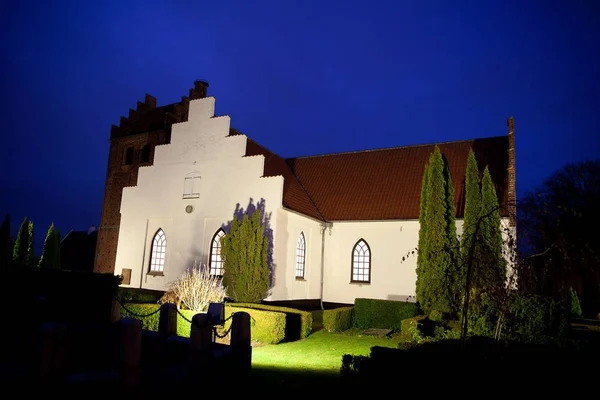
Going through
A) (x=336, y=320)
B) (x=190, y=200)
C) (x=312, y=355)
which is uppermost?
(x=190, y=200)

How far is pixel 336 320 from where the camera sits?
16.4m

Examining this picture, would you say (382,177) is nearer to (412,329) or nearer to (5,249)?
(412,329)

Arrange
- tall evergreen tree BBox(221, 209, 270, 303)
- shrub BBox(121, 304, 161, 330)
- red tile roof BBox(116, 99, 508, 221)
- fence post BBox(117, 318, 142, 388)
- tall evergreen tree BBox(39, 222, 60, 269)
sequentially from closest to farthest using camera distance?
fence post BBox(117, 318, 142, 388)
shrub BBox(121, 304, 161, 330)
tall evergreen tree BBox(221, 209, 270, 303)
red tile roof BBox(116, 99, 508, 221)
tall evergreen tree BBox(39, 222, 60, 269)

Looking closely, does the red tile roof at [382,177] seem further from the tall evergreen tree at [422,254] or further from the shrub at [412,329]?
the shrub at [412,329]

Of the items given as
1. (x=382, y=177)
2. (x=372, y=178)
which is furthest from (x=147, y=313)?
(x=382, y=177)

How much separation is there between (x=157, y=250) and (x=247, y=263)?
7610 millimetres

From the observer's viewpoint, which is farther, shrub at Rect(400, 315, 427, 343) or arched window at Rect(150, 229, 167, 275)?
arched window at Rect(150, 229, 167, 275)

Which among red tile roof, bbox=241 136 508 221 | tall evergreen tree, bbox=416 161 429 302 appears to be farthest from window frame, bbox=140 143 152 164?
tall evergreen tree, bbox=416 161 429 302

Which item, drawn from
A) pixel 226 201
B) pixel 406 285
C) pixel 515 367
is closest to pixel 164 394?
pixel 515 367

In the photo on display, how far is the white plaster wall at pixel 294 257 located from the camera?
20.2 m

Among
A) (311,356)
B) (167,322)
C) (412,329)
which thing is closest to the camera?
(167,322)

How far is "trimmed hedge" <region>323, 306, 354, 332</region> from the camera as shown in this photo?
641 inches

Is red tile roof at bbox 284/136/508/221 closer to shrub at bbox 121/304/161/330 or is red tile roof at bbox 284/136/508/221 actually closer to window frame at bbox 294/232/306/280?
window frame at bbox 294/232/306/280

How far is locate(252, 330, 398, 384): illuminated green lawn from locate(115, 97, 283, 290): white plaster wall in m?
6.97
